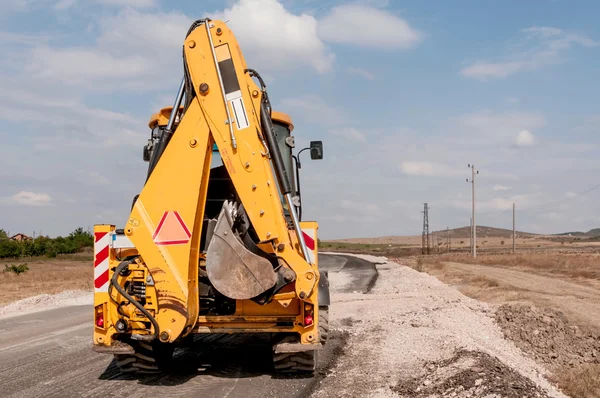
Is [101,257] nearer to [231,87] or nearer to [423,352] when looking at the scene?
[231,87]

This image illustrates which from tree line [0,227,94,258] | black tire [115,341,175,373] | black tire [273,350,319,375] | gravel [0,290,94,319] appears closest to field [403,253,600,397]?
black tire [273,350,319,375]

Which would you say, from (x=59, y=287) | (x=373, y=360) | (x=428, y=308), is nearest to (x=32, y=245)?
(x=59, y=287)

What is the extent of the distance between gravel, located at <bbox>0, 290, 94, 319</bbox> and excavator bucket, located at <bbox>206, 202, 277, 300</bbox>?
32.4 ft

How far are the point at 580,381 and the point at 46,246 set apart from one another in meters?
66.5

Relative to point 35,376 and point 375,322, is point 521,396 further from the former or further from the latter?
point 375,322

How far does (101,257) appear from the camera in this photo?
705 cm

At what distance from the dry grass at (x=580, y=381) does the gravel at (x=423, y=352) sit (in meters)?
0.21

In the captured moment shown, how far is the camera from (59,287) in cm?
2402

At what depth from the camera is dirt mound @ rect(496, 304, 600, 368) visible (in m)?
10.1

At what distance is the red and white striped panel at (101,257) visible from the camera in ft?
22.7

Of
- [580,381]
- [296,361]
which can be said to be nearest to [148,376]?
[296,361]

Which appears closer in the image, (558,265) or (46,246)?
(558,265)

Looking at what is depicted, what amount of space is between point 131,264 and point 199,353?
2850 mm

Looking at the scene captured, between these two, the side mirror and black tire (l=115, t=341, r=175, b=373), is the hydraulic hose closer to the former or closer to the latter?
black tire (l=115, t=341, r=175, b=373)
